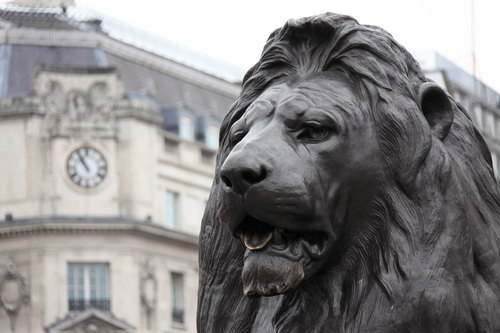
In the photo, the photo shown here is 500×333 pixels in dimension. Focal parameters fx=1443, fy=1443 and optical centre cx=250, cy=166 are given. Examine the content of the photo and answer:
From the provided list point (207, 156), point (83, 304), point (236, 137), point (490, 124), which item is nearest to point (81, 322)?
point (83, 304)

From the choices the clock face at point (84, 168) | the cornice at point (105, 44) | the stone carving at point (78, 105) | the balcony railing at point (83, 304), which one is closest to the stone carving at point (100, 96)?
the stone carving at point (78, 105)

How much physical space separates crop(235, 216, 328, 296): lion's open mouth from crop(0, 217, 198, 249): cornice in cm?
4653

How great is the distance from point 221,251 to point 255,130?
0.46m

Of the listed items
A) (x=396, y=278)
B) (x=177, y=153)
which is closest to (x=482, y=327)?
(x=396, y=278)

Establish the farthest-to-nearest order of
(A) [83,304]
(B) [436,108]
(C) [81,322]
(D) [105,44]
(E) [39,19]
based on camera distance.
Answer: (D) [105,44] → (E) [39,19] → (A) [83,304] → (C) [81,322] → (B) [436,108]

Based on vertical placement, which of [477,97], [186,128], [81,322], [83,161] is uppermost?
[477,97]

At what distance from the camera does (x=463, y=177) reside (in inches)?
165

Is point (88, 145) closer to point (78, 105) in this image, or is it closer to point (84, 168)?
point (84, 168)

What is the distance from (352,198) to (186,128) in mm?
50381

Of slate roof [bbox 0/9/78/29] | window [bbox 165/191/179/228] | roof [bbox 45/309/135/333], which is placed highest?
slate roof [bbox 0/9/78/29]

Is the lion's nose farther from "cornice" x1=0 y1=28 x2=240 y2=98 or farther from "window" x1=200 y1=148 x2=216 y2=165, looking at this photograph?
"window" x1=200 y1=148 x2=216 y2=165

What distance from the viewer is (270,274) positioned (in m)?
3.82

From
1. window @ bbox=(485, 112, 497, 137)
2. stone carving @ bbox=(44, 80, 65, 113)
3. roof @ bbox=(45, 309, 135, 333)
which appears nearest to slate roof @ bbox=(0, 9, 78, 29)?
stone carving @ bbox=(44, 80, 65, 113)

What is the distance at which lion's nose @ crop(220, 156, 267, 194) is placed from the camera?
378cm
